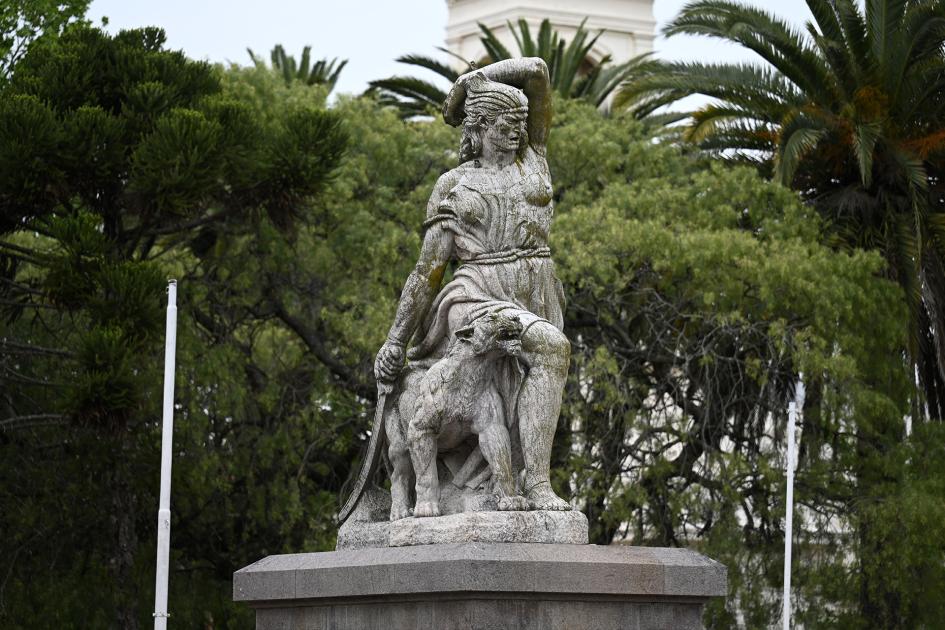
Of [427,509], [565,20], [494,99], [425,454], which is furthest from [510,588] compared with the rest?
[565,20]

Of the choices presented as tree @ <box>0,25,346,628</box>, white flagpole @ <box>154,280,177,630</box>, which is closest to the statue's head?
white flagpole @ <box>154,280,177,630</box>

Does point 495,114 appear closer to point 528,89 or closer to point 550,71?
point 528,89

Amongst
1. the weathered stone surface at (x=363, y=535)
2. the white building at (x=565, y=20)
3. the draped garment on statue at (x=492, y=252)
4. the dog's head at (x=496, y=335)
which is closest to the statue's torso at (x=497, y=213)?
the draped garment on statue at (x=492, y=252)

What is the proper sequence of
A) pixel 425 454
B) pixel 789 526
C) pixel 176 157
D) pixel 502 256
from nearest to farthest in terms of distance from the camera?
pixel 425 454
pixel 502 256
pixel 789 526
pixel 176 157

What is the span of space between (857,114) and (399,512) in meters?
17.8

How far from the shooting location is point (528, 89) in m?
12.3

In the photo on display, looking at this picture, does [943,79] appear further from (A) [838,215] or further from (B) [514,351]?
(B) [514,351]

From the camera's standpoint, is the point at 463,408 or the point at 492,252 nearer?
the point at 463,408

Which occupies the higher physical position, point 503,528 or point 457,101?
point 457,101

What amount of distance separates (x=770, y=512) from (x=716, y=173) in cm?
519

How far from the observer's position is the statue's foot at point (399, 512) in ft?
38.6

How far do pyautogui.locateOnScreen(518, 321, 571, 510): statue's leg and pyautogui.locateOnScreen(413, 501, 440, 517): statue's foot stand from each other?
0.53 meters

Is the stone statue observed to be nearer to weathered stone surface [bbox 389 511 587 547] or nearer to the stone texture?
the stone texture

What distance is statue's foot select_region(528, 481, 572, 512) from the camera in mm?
11312
